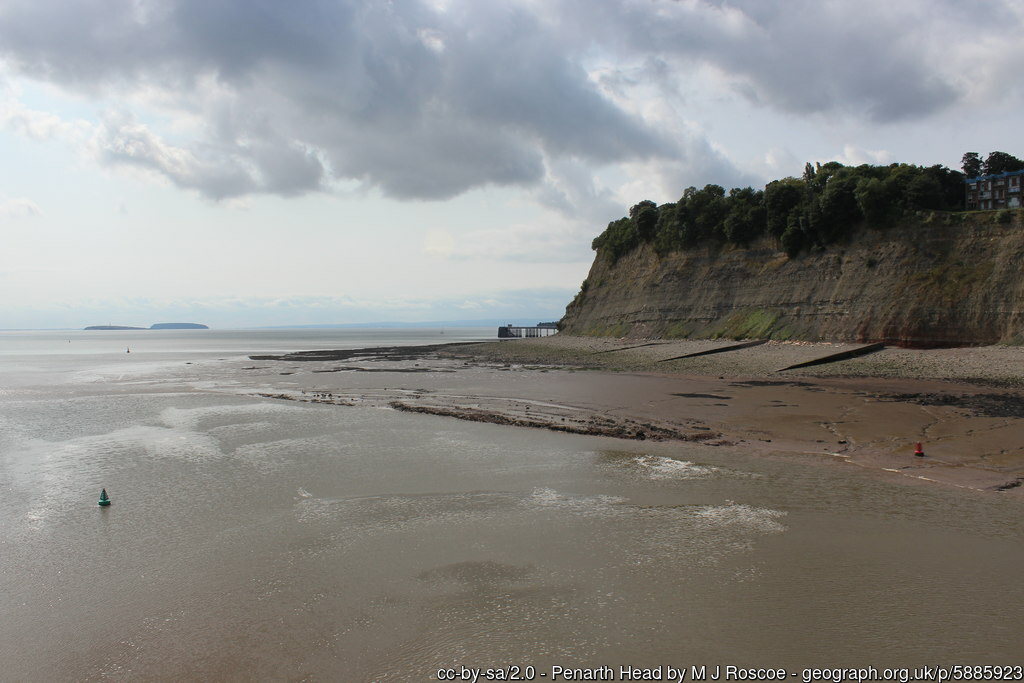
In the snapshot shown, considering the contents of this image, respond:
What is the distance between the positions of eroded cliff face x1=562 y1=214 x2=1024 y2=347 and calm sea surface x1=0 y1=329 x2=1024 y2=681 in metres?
26.9

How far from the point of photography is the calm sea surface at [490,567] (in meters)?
6.41

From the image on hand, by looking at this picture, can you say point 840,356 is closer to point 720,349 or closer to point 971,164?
point 720,349

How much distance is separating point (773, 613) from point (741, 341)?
4180 centimetres

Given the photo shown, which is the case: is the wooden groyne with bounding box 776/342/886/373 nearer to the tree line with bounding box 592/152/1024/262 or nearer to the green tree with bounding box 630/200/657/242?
the tree line with bounding box 592/152/1024/262

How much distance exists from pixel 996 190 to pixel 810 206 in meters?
20.8

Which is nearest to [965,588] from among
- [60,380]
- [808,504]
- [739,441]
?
[808,504]

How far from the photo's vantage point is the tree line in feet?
135

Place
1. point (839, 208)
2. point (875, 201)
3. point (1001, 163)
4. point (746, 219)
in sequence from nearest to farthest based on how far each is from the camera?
1. point (875, 201)
2. point (839, 208)
3. point (746, 219)
4. point (1001, 163)

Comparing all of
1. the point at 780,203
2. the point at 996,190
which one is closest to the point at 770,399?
the point at 780,203

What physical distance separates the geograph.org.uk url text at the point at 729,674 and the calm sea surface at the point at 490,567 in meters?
0.09

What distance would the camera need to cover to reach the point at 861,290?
132 feet

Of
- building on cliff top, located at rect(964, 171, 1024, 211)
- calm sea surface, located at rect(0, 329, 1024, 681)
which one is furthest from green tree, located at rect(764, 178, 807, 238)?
calm sea surface, located at rect(0, 329, 1024, 681)

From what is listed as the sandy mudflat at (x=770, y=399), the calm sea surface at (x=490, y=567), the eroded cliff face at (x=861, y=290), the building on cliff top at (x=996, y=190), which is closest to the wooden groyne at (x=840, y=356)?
the sandy mudflat at (x=770, y=399)

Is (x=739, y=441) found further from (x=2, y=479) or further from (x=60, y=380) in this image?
(x=60, y=380)
